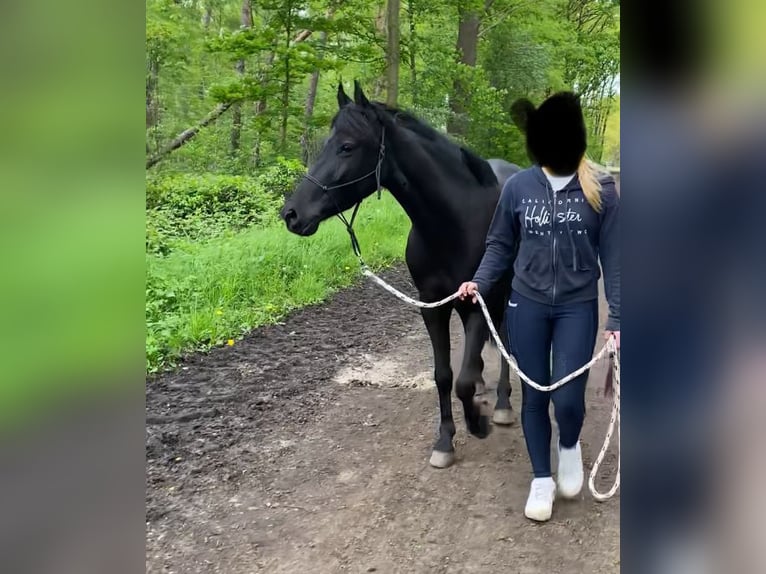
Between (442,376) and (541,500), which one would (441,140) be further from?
(541,500)

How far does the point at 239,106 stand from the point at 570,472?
2.72m

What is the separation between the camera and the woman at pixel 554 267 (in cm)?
221

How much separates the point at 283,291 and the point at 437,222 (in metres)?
1.68

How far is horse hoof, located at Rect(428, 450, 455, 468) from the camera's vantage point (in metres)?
3.21

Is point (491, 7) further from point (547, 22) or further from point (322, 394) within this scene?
point (322, 394)

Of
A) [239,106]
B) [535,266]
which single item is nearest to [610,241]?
[535,266]

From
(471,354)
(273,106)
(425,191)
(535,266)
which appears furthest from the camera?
(273,106)

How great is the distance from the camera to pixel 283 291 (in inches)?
175

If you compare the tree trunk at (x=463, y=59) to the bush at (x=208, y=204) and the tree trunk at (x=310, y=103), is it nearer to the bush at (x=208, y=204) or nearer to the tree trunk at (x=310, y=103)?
the tree trunk at (x=310, y=103)

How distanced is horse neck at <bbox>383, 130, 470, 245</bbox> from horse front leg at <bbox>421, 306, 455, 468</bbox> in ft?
1.27

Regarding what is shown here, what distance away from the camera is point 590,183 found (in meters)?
2.23

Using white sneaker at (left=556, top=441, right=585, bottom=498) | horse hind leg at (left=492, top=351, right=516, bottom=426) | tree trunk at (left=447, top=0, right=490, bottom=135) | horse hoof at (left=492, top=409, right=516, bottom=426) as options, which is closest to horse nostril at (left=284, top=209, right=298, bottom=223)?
tree trunk at (left=447, top=0, right=490, bottom=135)
